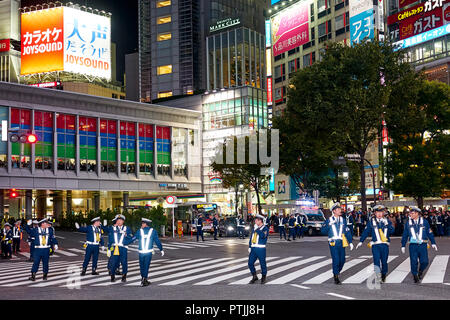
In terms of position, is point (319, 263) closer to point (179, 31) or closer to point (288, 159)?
point (288, 159)

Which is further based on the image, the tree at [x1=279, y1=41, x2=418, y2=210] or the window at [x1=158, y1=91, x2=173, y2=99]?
the window at [x1=158, y1=91, x2=173, y2=99]

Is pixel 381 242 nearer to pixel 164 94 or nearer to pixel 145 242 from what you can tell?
pixel 145 242

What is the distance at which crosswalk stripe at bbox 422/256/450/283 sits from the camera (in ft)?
44.7

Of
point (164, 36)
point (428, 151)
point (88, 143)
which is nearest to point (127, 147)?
point (88, 143)

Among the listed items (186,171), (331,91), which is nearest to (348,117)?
(331,91)

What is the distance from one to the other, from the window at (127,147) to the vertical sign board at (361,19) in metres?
29.7

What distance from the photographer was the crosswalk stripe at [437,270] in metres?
13.6

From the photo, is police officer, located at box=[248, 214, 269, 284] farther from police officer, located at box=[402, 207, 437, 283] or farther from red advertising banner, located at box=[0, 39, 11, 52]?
red advertising banner, located at box=[0, 39, 11, 52]

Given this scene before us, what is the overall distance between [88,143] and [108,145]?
2.87 m

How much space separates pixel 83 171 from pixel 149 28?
49419 millimetres

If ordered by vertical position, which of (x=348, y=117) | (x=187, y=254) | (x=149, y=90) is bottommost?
(x=187, y=254)

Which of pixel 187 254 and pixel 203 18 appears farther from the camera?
pixel 203 18

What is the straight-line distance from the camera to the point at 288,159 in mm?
45844

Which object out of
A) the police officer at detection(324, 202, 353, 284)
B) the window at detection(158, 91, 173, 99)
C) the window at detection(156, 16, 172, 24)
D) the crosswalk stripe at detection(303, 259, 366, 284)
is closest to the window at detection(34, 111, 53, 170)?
the window at detection(158, 91, 173, 99)
